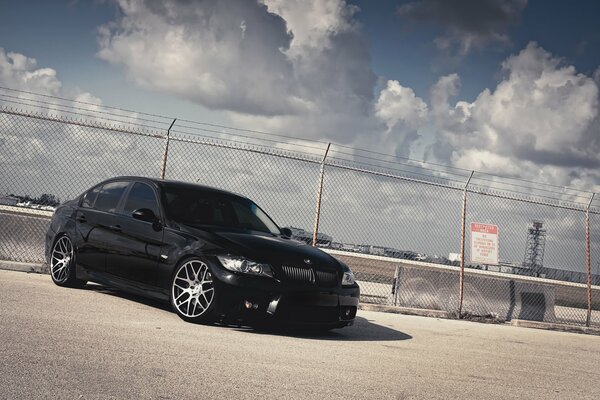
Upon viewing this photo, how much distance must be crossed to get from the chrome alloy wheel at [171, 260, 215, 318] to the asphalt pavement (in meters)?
0.19

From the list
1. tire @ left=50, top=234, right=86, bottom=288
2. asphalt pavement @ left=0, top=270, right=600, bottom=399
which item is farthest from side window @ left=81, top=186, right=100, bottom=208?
asphalt pavement @ left=0, top=270, right=600, bottom=399

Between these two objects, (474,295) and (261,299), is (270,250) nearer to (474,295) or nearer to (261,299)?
(261,299)

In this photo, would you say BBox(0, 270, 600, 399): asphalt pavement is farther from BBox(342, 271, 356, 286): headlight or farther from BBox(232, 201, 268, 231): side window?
BBox(232, 201, 268, 231): side window

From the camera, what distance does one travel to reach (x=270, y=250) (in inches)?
279

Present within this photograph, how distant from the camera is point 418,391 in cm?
495

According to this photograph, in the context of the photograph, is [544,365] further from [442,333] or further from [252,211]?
[252,211]

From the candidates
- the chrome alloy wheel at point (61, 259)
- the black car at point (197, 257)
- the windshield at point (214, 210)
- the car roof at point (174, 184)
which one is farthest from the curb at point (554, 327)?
the chrome alloy wheel at point (61, 259)

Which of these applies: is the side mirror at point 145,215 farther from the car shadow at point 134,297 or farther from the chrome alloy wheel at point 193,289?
the car shadow at point 134,297

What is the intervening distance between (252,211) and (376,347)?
8.32 ft

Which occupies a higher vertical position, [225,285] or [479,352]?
[225,285]

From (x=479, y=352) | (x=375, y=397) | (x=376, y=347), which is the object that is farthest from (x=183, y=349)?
(x=479, y=352)

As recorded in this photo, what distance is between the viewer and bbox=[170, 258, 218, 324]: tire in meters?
6.88

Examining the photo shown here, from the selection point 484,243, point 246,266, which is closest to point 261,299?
point 246,266

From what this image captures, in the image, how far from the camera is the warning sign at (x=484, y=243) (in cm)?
1234
